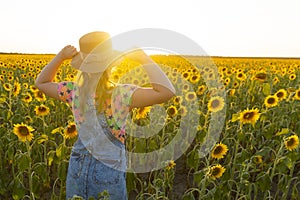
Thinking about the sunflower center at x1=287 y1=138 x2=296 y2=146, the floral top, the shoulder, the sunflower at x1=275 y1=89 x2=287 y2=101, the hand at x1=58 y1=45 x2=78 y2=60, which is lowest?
the sunflower center at x1=287 y1=138 x2=296 y2=146

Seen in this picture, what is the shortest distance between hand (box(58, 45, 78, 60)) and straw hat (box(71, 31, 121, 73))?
178 millimetres

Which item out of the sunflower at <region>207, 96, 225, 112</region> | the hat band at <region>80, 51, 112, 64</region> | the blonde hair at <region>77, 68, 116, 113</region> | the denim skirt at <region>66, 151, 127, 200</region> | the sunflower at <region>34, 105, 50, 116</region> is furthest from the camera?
the sunflower at <region>207, 96, 225, 112</region>

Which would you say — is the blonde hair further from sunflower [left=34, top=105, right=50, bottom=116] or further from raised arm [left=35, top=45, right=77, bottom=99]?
sunflower [left=34, top=105, right=50, bottom=116]

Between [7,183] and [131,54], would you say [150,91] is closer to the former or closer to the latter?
[131,54]

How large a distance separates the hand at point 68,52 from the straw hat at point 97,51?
0.58 ft

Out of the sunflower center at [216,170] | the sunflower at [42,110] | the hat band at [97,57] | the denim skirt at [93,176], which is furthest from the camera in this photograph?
the sunflower at [42,110]

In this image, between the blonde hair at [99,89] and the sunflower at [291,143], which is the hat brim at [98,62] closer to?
the blonde hair at [99,89]

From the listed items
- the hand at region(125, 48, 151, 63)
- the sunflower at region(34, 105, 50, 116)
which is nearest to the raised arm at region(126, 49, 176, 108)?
the hand at region(125, 48, 151, 63)

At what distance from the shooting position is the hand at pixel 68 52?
2.39m

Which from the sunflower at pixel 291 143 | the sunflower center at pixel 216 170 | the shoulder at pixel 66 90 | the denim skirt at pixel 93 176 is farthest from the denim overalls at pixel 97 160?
the sunflower at pixel 291 143

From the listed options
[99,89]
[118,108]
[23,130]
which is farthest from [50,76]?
[23,130]

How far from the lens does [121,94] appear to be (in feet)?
7.65

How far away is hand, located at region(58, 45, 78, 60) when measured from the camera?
239 centimetres

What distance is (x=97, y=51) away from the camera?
2.16 meters
